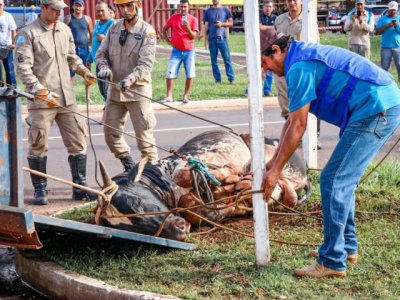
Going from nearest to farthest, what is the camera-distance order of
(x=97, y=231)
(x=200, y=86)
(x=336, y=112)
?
1. (x=336, y=112)
2. (x=97, y=231)
3. (x=200, y=86)

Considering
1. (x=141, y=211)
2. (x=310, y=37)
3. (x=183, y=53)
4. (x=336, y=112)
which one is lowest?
(x=141, y=211)

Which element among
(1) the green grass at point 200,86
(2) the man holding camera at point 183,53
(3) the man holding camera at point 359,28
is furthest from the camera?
(3) the man holding camera at point 359,28

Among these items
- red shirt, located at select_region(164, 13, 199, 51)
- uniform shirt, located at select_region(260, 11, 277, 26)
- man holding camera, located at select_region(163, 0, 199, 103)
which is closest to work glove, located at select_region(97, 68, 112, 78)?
man holding camera, located at select_region(163, 0, 199, 103)

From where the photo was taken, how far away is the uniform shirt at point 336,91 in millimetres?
5355

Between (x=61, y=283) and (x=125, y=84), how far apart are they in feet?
9.20

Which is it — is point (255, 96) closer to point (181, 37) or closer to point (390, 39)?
point (181, 37)

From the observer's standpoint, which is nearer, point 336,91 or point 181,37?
point 336,91

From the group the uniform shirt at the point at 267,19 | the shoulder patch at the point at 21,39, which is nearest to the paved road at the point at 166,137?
the shoulder patch at the point at 21,39

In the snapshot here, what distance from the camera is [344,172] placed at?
553 cm

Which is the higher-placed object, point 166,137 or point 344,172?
point 344,172

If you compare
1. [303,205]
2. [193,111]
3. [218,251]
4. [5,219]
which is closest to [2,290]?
[5,219]

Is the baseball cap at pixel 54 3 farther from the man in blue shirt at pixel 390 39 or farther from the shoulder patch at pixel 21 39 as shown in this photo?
the man in blue shirt at pixel 390 39

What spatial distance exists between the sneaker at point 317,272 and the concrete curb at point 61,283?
923 millimetres

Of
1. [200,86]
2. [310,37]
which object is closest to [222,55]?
[200,86]
